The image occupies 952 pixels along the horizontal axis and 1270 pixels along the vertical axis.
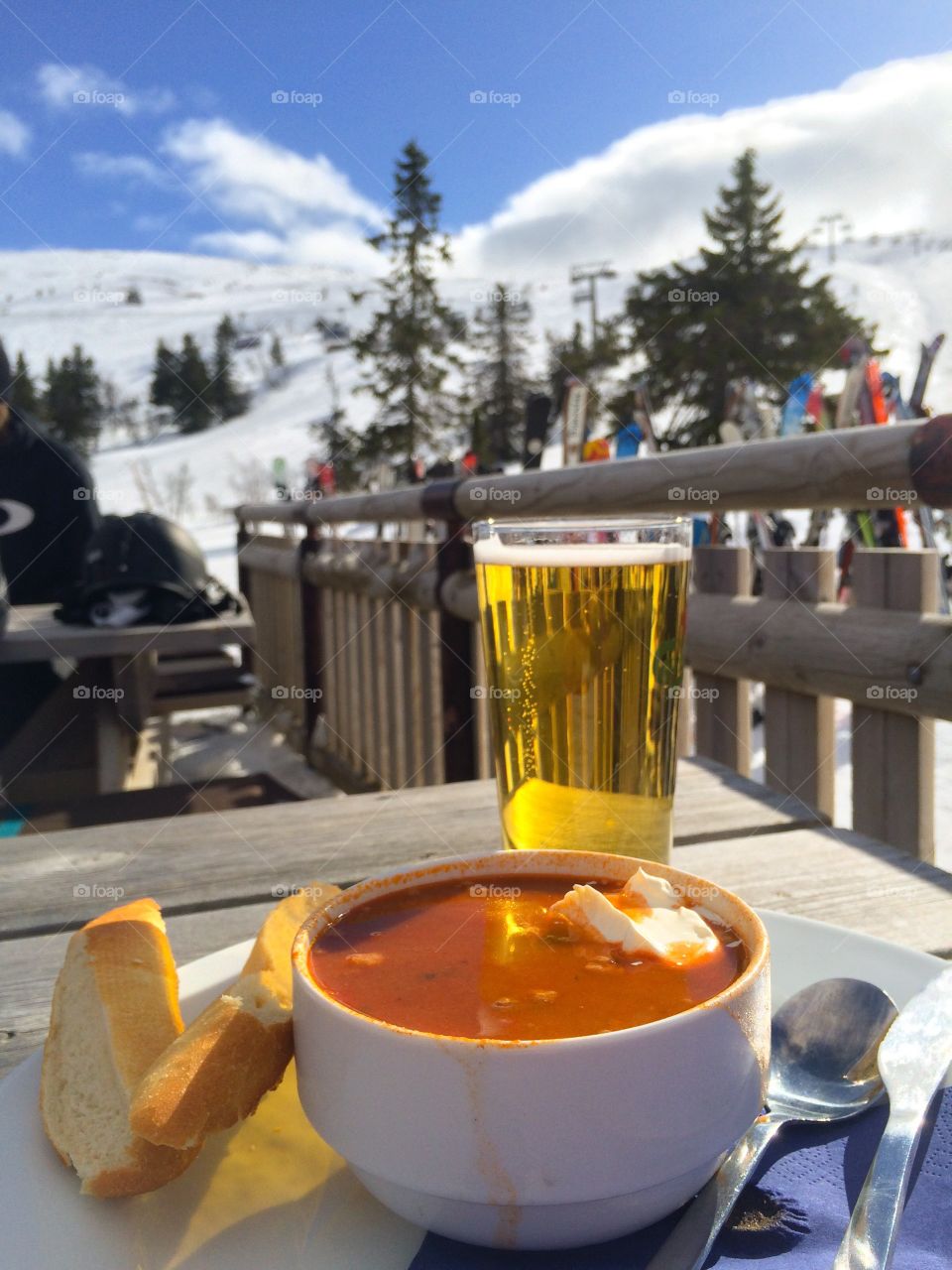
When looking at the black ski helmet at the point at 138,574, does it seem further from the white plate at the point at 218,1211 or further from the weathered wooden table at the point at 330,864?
the white plate at the point at 218,1211

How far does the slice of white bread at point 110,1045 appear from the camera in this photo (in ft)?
1.54

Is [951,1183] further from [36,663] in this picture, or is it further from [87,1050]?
[36,663]

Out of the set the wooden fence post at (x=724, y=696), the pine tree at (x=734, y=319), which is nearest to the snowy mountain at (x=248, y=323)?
the pine tree at (x=734, y=319)

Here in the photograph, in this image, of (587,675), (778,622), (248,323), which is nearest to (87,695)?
(778,622)

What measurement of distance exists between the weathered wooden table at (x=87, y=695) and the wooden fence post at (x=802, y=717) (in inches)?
98.9

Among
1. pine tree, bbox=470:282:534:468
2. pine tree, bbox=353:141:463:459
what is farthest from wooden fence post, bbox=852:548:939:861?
pine tree, bbox=470:282:534:468

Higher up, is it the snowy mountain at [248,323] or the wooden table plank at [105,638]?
the snowy mountain at [248,323]

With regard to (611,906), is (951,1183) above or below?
below

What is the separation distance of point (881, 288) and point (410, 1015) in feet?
310

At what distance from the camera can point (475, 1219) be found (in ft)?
1.37

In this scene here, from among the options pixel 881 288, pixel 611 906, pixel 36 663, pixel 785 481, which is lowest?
pixel 36 663

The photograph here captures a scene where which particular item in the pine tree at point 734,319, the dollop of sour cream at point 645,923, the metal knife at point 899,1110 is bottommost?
the metal knife at point 899,1110

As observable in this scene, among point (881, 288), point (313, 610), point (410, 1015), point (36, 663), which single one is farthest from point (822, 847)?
point (881, 288)

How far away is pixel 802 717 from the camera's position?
7.00 feet
